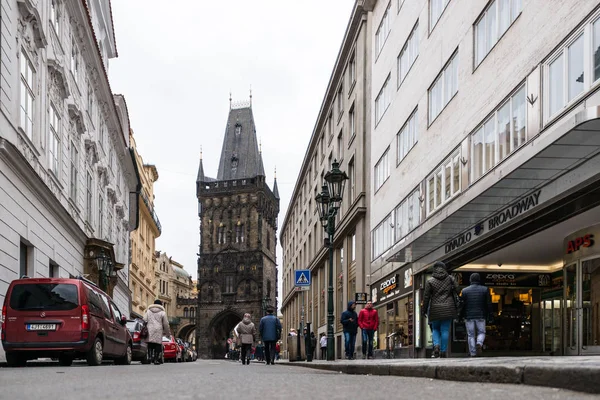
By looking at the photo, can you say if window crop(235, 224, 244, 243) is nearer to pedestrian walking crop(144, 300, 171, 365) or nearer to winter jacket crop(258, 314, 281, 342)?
winter jacket crop(258, 314, 281, 342)

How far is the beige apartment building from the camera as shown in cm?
5762

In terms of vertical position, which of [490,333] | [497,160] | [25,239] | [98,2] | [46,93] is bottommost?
[490,333]

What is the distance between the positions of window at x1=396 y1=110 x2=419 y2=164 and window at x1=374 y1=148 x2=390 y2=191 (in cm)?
200

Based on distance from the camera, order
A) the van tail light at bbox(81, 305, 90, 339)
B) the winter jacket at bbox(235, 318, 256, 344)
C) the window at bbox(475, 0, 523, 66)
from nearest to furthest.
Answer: the van tail light at bbox(81, 305, 90, 339) < the window at bbox(475, 0, 523, 66) < the winter jacket at bbox(235, 318, 256, 344)

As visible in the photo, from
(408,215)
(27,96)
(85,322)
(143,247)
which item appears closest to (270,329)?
(408,215)

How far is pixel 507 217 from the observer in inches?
685

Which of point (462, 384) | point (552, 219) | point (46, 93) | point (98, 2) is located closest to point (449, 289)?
point (552, 219)

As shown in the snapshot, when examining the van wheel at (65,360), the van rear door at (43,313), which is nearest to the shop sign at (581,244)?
the van rear door at (43,313)

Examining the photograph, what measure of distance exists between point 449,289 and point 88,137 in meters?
19.8


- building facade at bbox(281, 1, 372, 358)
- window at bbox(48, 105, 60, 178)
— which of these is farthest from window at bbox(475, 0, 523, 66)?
building facade at bbox(281, 1, 372, 358)

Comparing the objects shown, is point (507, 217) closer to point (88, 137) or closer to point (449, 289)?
point (449, 289)

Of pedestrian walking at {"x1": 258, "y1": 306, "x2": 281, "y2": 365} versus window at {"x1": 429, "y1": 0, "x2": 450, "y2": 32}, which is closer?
pedestrian walking at {"x1": 258, "y1": 306, "x2": 281, "y2": 365}

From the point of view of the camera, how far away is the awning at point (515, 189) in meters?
11.9

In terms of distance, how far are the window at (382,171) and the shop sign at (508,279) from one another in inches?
315
